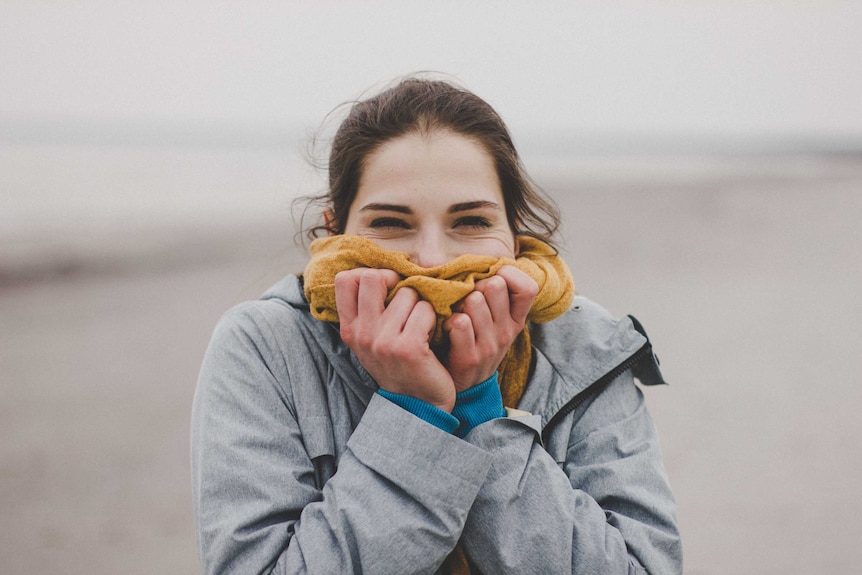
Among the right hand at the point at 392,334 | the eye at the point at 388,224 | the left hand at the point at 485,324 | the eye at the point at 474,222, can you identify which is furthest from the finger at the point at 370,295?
the eye at the point at 474,222

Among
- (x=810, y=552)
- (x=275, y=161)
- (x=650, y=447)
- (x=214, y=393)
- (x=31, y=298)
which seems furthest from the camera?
(x=275, y=161)

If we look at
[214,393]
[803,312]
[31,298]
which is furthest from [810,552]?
[31,298]

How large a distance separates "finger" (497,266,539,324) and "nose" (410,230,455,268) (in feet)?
0.56

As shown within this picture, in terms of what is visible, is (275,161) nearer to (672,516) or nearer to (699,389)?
(699,389)

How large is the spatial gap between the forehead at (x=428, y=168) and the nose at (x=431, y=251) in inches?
4.9

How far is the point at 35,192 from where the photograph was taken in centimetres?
1435

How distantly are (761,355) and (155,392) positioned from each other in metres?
5.84

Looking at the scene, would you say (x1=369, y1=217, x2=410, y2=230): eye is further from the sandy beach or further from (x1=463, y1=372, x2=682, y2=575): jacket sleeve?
the sandy beach

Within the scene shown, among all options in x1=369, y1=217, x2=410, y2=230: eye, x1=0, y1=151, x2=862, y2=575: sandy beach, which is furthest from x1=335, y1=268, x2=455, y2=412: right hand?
x1=0, y1=151, x2=862, y2=575: sandy beach

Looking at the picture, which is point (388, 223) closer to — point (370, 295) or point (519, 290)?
point (370, 295)

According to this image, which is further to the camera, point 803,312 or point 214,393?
point 803,312

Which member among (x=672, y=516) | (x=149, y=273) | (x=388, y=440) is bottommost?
(x=149, y=273)

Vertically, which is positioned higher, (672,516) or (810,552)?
(672,516)

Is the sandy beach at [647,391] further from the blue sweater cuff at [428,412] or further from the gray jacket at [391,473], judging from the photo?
the blue sweater cuff at [428,412]
